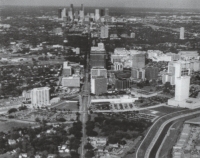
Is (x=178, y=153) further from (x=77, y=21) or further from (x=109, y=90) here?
(x=77, y=21)

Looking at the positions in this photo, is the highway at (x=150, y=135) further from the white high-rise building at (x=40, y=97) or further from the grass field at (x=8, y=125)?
the white high-rise building at (x=40, y=97)

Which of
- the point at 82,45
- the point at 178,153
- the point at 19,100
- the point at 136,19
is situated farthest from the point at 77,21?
the point at 178,153

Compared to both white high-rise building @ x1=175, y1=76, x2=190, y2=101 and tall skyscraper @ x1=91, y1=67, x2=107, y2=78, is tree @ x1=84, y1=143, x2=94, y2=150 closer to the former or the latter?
white high-rise building @ x1=175, y1=76, x2=190, y2=101

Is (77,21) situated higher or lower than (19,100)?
higher

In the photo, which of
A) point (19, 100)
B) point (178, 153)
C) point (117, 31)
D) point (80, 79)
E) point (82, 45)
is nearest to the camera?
point (178, 153)

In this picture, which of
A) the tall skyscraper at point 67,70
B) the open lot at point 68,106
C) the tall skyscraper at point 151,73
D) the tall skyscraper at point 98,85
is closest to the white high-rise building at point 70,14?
the tall skyscraper at point 67,70

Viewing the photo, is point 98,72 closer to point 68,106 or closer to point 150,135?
point 68,106
